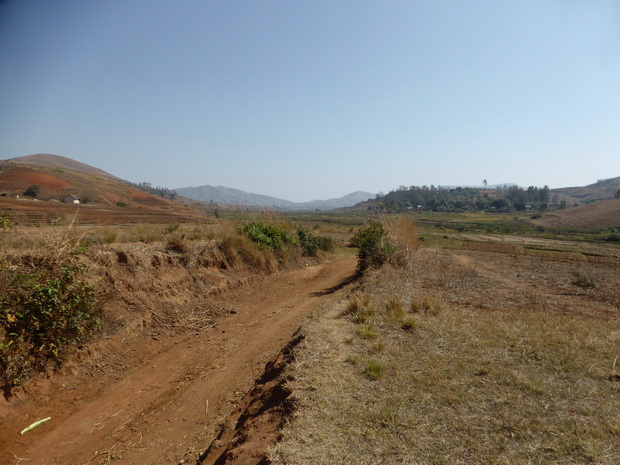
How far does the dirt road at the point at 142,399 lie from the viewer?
11.9 ft

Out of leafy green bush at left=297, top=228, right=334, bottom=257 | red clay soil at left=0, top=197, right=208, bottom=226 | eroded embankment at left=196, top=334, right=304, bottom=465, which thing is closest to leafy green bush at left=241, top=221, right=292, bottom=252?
leafy green bush at left=297, top=228, right=334, bottom=257

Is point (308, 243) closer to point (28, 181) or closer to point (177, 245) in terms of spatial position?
point (177, 245)

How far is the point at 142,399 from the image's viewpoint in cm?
461

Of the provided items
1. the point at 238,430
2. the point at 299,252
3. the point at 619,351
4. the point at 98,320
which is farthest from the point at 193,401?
the point at 299,252

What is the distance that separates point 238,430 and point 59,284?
3488 mm

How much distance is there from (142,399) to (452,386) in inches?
159

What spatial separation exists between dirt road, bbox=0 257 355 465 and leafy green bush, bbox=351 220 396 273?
5665 mm

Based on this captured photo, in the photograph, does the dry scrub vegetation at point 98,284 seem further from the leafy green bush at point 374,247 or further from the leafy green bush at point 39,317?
the leafy green bush at point 374,247

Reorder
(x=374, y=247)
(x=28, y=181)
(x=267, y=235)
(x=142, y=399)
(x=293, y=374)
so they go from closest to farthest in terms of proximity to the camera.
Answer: (x=293, y=374) → (x=142, y=399) → (x=374, y=247) → (x=267, y=235) → (x=28, y=181)

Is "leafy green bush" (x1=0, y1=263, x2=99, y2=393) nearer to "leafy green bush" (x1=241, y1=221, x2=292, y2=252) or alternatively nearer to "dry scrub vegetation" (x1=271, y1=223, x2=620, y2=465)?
"dry scrub vegetation" (x1=271, y1=223, x2=620, y2=465)

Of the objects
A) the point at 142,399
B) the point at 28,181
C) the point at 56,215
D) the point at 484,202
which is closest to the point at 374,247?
the point at 142,399

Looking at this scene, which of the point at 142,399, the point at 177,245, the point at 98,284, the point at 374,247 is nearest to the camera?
the point at 142,399

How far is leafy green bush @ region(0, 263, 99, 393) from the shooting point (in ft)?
14.0

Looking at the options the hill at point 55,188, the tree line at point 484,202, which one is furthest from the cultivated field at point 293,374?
the tree line at point 484,202
